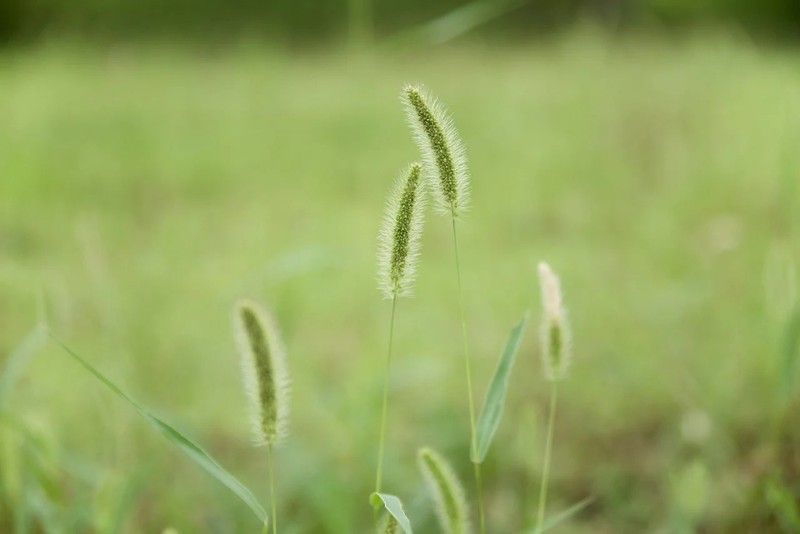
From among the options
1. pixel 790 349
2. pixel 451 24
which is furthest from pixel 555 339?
pixel 451 24

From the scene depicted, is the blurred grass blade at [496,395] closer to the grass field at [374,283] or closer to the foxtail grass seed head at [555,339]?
the foxtail grass seed head at [555,339]

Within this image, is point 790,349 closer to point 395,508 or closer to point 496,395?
point 496,395

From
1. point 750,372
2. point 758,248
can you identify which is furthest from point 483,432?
point 758,248

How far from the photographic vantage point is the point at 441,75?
3.95 metres

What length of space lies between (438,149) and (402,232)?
64 millimetres

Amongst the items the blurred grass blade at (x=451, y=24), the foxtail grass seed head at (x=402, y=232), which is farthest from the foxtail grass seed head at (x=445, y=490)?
the blurred grass blade at (x=451, y=24)

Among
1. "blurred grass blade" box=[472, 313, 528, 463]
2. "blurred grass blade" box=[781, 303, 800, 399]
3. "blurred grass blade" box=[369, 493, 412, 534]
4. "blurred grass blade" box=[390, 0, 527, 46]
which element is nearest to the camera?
"blurred grass blade" box=[369, 493, 412, 534]

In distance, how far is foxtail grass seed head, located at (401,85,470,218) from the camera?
570 millimetres

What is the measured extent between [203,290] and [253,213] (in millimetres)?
505

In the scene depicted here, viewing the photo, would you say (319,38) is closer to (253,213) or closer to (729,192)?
(253,213)

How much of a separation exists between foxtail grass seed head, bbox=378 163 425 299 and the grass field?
36cm

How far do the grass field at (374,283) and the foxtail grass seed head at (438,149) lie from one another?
0.37 meters

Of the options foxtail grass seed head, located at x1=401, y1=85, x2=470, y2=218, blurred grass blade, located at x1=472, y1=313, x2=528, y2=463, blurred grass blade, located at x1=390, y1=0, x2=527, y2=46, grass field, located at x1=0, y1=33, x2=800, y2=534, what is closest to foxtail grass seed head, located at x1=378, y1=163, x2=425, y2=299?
foxtail grass seed head, located at x1=401, y1=85, x2=470, y2=218

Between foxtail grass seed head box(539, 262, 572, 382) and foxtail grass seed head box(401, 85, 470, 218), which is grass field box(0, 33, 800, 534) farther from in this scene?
foxtail grass seed head box(401, 85, 470, 218)
